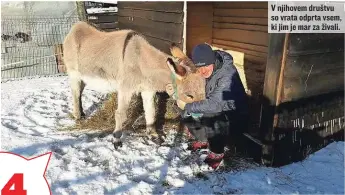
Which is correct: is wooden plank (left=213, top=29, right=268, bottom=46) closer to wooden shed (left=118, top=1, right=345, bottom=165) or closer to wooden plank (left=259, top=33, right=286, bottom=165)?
wooden shed (left=118, top=1, right=345, bottom=165)

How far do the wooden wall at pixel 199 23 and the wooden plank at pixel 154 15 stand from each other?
0.28m

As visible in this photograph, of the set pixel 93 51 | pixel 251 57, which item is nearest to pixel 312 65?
pixel 251 57

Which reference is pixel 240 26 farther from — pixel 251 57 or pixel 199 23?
pixel 199 23

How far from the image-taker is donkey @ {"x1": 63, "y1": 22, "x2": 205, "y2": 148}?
149 inches

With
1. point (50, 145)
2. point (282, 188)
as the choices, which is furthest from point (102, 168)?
point (282, 188)

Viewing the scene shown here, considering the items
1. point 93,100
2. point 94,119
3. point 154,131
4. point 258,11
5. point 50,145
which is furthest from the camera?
point 93,100

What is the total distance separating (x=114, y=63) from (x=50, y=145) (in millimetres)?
1485

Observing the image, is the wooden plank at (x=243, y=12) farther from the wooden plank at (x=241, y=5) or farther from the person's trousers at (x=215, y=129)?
the person's trousers at (x=215, y=129)

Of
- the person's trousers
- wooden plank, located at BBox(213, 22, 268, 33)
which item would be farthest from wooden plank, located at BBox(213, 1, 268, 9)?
the person's trousers

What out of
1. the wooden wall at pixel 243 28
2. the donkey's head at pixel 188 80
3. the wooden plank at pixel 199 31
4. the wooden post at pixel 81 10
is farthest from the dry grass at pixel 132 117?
the wooden post at pixel 81 10

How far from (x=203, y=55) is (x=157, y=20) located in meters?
3.18

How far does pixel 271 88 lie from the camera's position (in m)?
3.74

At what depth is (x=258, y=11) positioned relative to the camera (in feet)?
19.8

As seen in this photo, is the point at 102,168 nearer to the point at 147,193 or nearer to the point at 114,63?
the point at 147,193
